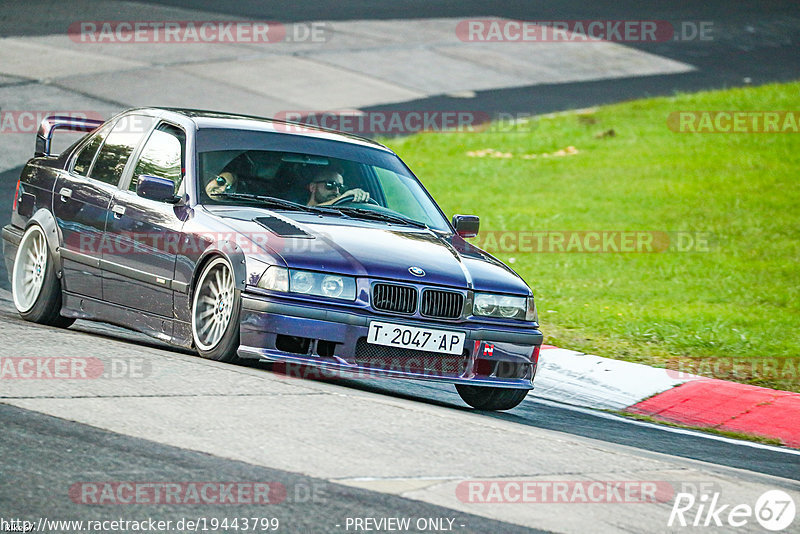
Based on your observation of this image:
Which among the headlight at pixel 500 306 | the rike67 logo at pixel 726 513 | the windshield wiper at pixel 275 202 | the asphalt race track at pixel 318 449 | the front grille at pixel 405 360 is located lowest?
the rike67 logo at pixel 726 513

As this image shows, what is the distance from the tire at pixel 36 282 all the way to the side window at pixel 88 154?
502mm

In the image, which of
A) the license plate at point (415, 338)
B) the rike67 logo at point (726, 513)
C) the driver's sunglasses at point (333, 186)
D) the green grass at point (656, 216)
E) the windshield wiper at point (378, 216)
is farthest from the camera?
the green grass at point (656, 216)

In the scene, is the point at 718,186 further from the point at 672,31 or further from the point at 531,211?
the point at 672,31

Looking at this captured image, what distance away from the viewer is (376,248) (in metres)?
7.29

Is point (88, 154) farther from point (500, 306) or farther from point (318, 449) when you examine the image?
point (318, 449)

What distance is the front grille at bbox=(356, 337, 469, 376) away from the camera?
6988mm

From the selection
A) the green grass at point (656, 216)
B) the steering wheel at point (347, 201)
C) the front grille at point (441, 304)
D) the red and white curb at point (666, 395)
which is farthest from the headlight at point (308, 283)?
the green grass at point (656, 216)

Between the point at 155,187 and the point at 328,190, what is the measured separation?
3.80 ft

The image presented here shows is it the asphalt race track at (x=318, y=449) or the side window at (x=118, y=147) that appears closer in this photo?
the asphalt race track at (x=318, y=449)

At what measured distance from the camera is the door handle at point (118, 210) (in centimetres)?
805

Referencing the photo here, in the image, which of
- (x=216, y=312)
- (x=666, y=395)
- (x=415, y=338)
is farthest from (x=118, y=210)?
(x=666, y=395)

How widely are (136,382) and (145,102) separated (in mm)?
13904

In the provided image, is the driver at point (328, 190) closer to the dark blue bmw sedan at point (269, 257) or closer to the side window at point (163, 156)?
the dark blue bmw sedan at point (269, 257)

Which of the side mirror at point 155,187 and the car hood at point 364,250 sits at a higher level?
the side mirror at point 155,187
